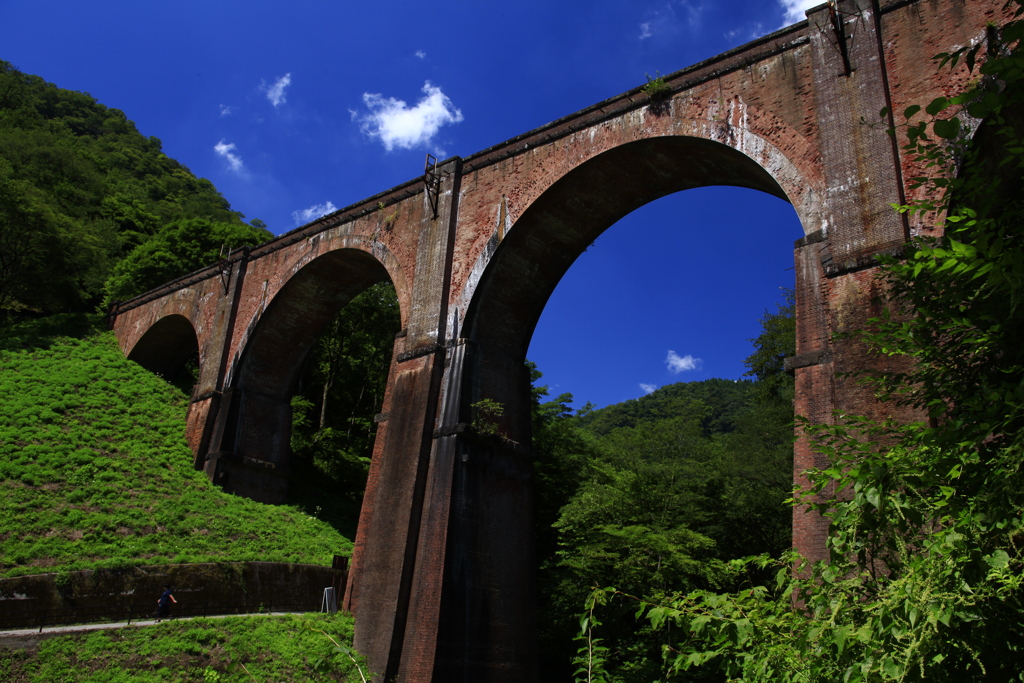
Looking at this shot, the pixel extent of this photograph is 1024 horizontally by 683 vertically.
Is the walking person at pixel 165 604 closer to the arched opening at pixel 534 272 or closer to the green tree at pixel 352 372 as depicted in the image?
the arched opening at pixel 534 272

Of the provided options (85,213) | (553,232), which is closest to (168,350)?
(85,213)

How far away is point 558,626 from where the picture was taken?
1459cm

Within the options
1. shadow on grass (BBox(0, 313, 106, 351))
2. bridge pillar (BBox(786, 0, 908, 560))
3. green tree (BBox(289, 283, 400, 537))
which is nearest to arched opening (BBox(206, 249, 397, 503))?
green tree (BBox(289, 283, 400, 537))

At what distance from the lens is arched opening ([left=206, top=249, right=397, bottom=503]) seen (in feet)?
56.6

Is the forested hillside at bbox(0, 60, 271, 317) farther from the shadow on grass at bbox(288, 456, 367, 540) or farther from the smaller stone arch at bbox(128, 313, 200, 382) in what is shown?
the shadow on grass at bbox(288, 456, 367, 540)

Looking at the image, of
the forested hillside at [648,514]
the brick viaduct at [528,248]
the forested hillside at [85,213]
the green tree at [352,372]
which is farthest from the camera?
the green tree at [352,372]

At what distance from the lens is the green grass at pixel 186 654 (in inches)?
364

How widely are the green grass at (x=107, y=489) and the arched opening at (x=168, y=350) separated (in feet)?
7.14

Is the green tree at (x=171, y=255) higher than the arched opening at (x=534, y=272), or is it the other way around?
the green tree at (x=171, y=255)

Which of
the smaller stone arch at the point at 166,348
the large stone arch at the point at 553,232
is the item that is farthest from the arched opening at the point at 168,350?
the large stone arch at the point at 553,232

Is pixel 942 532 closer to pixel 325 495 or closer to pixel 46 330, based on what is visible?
pixel 325 495

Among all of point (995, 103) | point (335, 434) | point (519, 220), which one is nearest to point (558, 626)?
point (519, 220)

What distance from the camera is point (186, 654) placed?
10219 millimetres

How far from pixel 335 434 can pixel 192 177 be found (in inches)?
1599
